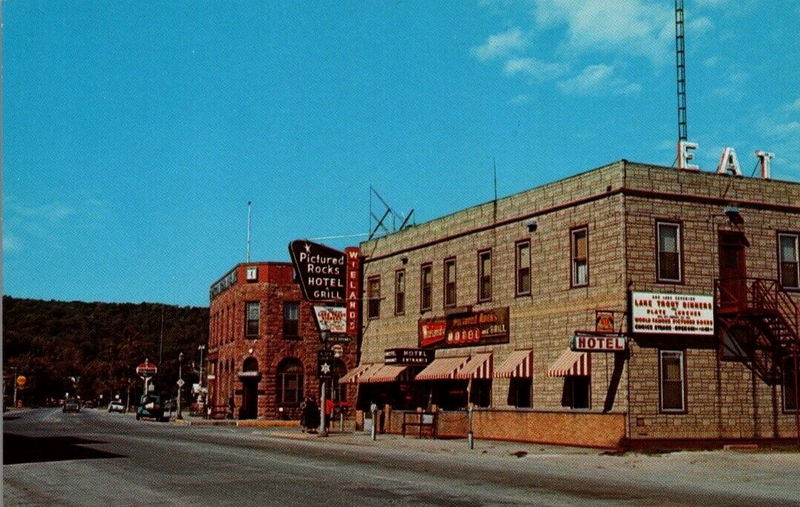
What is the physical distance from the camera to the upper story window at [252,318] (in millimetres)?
57219

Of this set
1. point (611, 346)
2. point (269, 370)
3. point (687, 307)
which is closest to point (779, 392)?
point (687, 307)

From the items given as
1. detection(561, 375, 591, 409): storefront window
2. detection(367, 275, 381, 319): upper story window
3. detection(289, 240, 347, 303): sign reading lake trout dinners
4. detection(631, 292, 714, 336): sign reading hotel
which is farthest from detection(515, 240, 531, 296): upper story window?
detection(289, 240, 347, 303): sign reading lake trout dinners

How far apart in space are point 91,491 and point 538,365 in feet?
63.0

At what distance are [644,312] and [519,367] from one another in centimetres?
562

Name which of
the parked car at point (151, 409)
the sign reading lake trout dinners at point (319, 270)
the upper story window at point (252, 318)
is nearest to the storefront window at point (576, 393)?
the sign reading lake trout dinners at point (319, 270)

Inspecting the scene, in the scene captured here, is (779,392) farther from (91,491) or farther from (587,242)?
(91,491)

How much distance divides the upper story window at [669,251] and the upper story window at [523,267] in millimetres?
5445

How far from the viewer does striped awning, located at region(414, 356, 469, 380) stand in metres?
35.6

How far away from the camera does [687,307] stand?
2825cm

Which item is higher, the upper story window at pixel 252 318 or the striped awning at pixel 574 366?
the upper story window at pixel 252 318

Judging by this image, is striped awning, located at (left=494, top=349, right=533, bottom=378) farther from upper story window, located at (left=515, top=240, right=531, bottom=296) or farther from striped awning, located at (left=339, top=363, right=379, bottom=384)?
striped awning, located at (left=339, top=363, right=379, bottom=384)

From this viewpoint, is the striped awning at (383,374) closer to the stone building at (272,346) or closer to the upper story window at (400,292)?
the upper story window at (400,292)

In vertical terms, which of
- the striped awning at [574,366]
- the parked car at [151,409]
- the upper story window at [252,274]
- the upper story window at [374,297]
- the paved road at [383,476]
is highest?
the upper story window at [252,274]

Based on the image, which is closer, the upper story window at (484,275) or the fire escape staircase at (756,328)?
the fire escape staircase at (756,328)
